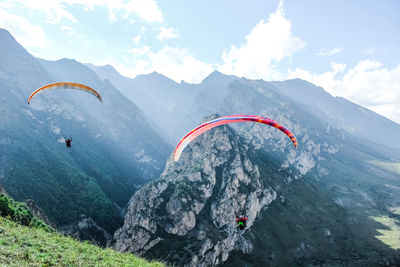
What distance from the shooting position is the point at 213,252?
352 ft

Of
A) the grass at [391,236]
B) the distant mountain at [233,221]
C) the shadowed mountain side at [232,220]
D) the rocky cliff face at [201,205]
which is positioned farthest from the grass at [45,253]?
the grass at [391,236]

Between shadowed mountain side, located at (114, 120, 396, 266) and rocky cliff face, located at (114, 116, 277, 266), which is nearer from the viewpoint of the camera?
rocky cliff face, located at (114, 116, 277, 266)

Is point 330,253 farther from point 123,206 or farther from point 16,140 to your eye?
point 16,140

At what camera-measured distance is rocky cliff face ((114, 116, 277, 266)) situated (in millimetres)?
105812

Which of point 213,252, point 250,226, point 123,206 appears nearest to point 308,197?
point 250,226

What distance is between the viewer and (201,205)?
133250 millimetres

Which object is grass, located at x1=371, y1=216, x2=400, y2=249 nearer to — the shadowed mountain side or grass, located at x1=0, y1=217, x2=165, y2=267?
the shadowed mountain side

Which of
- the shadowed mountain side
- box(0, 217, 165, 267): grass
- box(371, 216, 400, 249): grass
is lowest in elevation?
box(371, 216, 400, 249): grass

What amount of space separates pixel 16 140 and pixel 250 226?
19978 cm

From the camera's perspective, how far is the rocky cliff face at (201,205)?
347ft

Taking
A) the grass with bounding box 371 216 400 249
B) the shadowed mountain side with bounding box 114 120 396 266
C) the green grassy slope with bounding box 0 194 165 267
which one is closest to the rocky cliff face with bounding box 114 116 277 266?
the shadowed mountain side with bounding box 114 120 396 266

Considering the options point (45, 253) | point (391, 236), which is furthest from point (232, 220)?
point (391, 236)

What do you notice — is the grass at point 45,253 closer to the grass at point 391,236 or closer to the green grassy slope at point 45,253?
the green grassy slope at point 45,253

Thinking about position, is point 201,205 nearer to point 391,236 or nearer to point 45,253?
point 45,253
